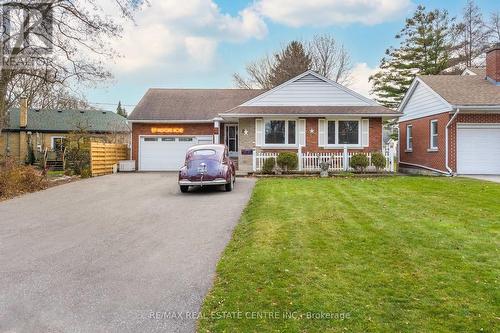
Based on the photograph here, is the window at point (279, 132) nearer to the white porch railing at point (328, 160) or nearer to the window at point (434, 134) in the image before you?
the white porch railing at point (328, 160)

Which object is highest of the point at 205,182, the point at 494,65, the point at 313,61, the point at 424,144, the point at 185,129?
the point at 313,61

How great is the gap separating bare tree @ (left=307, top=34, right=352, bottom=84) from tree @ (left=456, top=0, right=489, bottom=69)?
994cm

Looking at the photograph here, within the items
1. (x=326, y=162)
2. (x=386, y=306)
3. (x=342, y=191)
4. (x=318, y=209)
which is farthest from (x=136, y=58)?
(x=386, y=306)

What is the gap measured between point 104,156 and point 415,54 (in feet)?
94.7

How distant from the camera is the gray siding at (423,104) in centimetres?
1904

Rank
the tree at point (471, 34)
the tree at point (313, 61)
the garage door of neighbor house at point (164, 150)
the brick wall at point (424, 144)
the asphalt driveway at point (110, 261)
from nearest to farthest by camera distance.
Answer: the asphalt driveway at point (110, 261) < the brick wall at point (424, 144) < the garage door of neighbor house at point (164, 150) < the tree at point (471, 34) < the tree at point (313, 61)

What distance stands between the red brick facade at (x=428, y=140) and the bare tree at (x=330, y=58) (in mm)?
16603

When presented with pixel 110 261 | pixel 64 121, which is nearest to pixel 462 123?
pixel 110 261

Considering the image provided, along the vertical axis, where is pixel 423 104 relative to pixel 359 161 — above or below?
above

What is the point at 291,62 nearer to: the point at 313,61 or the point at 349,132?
the point at 313,61

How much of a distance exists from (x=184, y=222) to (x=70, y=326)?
509 cm

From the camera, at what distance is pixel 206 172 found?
545 inches

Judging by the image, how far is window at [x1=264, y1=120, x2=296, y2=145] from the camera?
68.8ft

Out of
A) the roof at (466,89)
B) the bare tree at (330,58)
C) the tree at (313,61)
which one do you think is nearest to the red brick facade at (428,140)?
the roof at (466,89)
